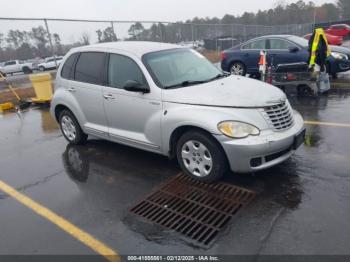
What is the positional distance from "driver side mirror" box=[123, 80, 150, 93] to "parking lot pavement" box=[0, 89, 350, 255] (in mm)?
1197

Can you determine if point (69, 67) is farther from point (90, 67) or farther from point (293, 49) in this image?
point (293, 49)

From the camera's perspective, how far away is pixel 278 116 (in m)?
4.19

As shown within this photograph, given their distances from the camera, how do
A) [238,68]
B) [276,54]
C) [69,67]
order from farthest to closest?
[238,68], [276,54], [69,67]

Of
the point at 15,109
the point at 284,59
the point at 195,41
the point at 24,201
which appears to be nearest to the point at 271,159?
the point at 24,201

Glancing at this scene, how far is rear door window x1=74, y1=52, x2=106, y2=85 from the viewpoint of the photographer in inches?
212

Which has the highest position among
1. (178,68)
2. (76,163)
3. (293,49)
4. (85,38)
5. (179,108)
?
(178,68)

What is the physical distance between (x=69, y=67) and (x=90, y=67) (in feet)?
2.10

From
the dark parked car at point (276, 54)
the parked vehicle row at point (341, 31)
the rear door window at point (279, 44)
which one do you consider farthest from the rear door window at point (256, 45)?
the parked vehicle row at point (341, 31)

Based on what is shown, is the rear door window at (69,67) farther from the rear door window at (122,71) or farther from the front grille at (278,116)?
the front grille at (278,116)

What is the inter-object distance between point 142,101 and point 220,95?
1144mm

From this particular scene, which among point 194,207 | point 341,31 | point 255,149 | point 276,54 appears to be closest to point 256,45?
point 276,54

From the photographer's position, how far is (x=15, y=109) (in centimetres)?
1049

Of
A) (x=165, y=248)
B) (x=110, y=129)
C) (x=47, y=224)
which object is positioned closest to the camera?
(x=165, y=248)

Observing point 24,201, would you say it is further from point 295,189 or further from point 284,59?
point 284,59
